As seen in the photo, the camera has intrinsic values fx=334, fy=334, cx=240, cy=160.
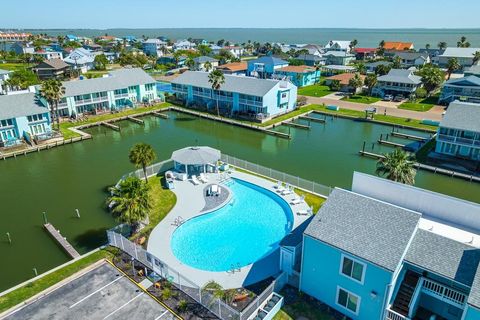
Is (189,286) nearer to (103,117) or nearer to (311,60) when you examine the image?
(103,117)

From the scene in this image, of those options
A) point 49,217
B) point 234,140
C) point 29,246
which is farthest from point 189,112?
point 29,246

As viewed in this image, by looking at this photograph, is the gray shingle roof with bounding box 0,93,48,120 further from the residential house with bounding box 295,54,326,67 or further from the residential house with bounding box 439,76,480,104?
the residential house with bounding box 295,54,326,67

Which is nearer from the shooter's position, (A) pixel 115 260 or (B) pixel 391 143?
(A) pixel 115 260

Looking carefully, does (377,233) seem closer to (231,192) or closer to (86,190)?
(231,192)

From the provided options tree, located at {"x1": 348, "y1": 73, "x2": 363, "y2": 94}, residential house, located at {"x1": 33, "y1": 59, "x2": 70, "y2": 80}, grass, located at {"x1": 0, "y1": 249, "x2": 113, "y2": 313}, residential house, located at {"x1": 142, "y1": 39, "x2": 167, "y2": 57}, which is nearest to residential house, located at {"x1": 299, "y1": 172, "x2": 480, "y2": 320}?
grass, located at {"x1": 0, "y1": 249, "x2": 113, "y2": 313}

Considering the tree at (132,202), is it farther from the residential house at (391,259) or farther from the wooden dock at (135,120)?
the wooden dock at (135,120)

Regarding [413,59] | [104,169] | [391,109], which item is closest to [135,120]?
[104,169]
